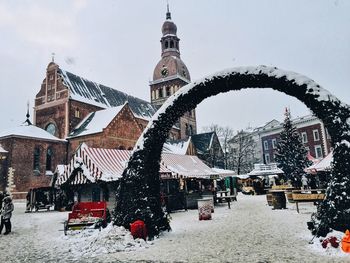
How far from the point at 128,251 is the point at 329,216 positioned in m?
5.37

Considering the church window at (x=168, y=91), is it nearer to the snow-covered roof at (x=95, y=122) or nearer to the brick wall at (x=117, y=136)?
the snow-covered roof at (x=95, y=122)

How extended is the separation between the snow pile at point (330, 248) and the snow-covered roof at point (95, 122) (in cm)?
2794

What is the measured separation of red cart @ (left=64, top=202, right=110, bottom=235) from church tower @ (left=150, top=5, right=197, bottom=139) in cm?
4550

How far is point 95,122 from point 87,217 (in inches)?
1007

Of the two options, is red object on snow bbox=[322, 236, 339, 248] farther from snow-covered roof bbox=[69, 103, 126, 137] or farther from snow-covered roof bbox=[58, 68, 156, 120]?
snow-covered roof bbox=[58, 68, 156, 120]

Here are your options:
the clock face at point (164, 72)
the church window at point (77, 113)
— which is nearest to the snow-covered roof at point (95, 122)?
the church window at point (77, 113)

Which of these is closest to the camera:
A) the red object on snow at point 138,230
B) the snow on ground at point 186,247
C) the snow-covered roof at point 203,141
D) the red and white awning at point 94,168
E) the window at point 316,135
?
the snow on ground at point 186,247

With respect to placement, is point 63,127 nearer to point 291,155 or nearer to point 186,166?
point 186,166

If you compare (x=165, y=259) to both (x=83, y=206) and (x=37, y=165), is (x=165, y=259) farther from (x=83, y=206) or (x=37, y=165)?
(x=37, y=165)

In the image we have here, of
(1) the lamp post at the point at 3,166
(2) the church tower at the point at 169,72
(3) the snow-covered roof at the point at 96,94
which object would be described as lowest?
(1) the lamp post at the point at 3,166

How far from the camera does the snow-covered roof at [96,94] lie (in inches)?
1576

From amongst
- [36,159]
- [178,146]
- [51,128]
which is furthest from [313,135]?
[36,159]

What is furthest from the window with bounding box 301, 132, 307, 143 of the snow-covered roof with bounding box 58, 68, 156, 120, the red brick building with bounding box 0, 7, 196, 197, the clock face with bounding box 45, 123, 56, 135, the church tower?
the clock face with bounding box 45, 123, 56, 135

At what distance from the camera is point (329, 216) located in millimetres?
7883
